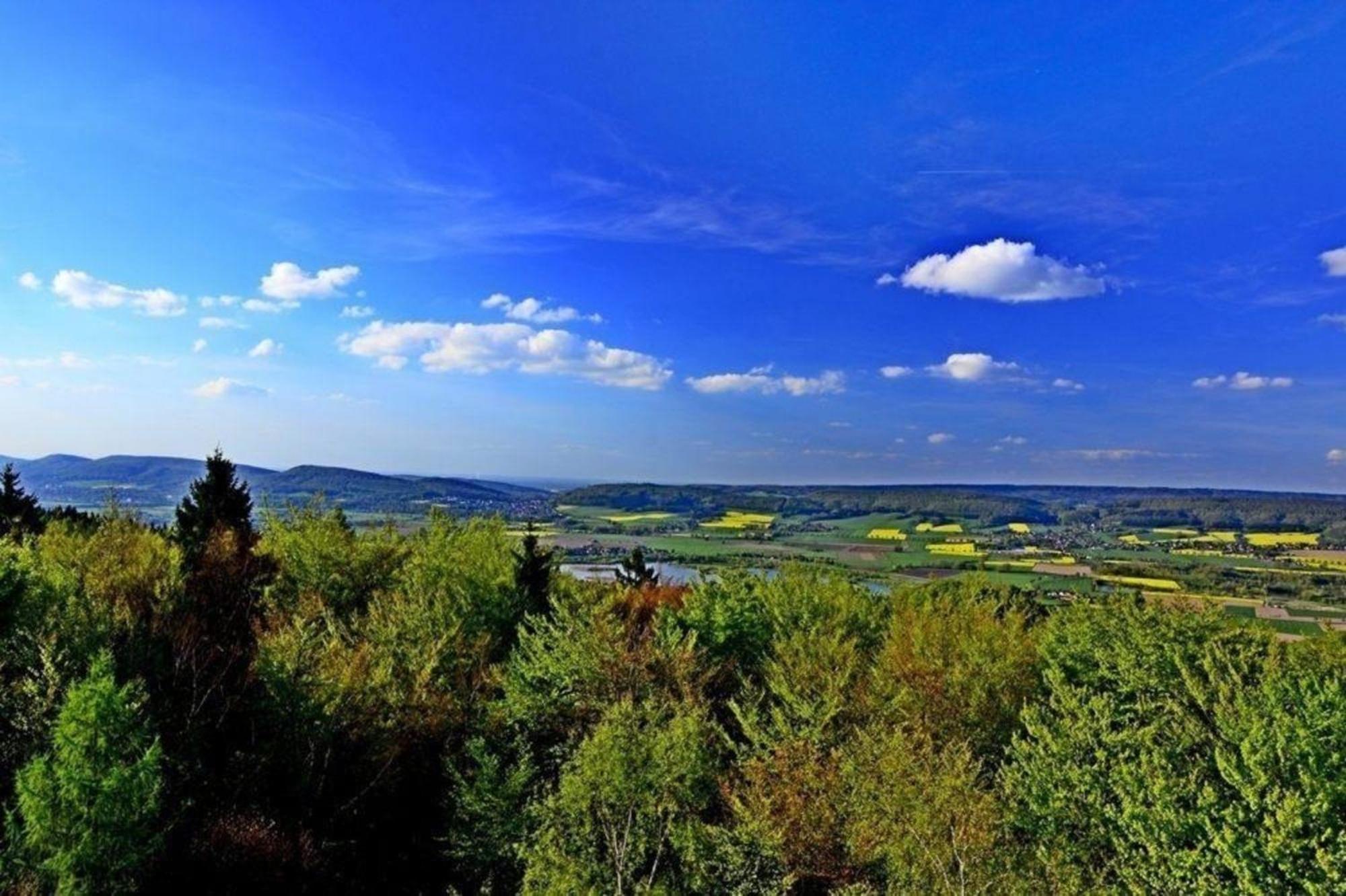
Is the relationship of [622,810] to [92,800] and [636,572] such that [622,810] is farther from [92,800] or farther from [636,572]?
[636,572]

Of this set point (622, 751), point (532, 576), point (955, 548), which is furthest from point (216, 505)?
point (955, 548)

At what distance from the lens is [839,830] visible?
73.9ft

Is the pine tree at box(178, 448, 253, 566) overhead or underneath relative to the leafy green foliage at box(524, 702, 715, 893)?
overhead

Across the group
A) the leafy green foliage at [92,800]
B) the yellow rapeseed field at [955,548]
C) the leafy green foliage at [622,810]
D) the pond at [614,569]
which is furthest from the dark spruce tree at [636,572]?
the yellow rapeseed field at [955,548]

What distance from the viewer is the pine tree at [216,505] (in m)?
52.7

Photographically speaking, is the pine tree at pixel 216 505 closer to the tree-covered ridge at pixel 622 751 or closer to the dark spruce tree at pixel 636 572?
the tree-covered ridge at pixel 622 751

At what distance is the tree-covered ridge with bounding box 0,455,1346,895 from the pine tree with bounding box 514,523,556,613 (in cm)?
436

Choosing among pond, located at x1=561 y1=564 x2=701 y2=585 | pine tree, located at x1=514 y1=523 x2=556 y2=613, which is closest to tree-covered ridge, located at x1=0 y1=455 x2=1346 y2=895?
pine tree, located at x1=514 y1=523 x2=556 y2=613

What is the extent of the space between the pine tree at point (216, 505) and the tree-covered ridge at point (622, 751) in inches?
475

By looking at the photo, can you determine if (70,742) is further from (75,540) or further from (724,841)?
(75,540)

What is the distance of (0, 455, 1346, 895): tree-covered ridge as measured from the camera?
19.0 meters

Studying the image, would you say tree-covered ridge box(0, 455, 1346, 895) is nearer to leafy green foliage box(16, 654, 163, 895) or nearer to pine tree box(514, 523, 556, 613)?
leafy green foliage box(16, 654, 163, 895)

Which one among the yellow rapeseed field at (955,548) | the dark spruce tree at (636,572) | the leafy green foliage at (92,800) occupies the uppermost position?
the leafy green foliage at (92,800)

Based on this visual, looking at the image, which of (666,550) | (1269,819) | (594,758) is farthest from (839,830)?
(666,550)
